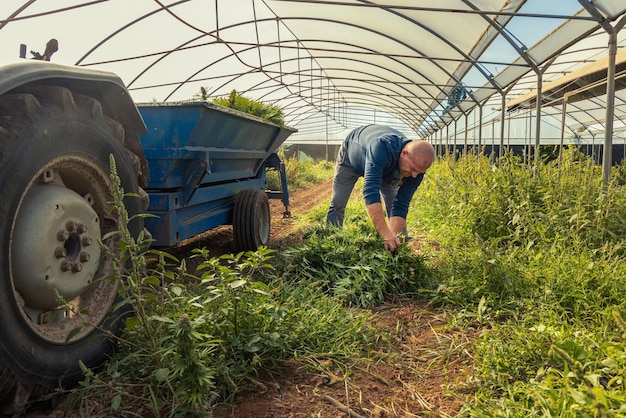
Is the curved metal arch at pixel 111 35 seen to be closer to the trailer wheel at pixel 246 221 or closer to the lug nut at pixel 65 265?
the trailer wheel at pixel 246 221

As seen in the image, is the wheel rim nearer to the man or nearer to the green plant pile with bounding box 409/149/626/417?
the green plant pile with bounding box 409/149/626/417

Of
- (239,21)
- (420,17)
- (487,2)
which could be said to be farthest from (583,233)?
(239,21)

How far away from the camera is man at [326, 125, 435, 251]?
3.64 metres

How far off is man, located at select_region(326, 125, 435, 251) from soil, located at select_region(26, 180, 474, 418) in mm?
1129

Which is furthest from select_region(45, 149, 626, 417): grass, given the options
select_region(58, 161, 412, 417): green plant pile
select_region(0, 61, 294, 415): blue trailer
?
select_region(0, 61, 294, 415): blue trailer

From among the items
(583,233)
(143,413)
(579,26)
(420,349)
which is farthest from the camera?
(579,26)

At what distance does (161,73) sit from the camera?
9.97m

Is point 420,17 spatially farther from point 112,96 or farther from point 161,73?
point 112,96

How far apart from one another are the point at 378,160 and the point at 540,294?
164 centimetres

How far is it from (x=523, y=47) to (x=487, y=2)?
1.21 m

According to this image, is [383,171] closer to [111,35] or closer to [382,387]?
[382,387]

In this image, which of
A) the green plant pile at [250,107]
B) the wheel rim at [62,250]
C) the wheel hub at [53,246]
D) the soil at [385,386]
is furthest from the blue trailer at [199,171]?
the soil at [385,386]

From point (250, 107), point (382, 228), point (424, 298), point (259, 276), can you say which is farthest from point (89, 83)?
point (250, 107)

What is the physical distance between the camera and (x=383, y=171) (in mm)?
4277
